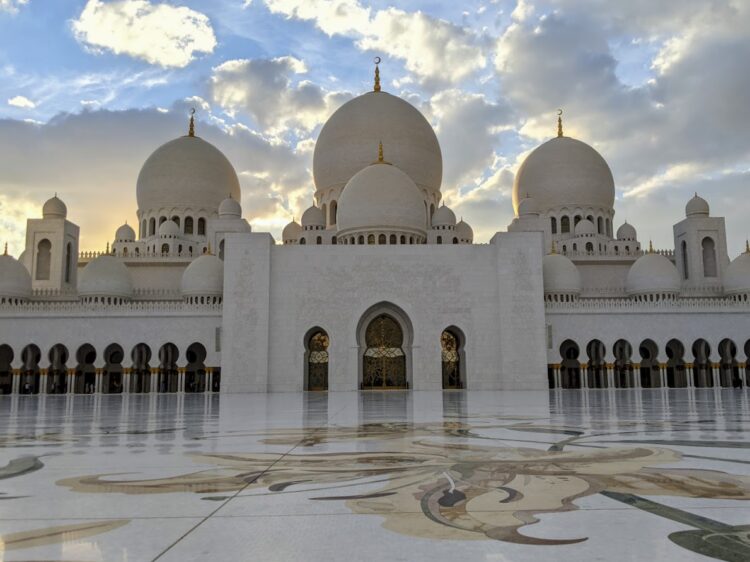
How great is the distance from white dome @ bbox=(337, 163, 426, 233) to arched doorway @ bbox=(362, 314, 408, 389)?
3558 millimetres

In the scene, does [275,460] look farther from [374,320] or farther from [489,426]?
[374,320]

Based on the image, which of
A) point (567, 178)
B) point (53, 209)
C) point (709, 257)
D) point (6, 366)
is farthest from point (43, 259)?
point (709, 257)

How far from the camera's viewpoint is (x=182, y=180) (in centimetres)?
2983

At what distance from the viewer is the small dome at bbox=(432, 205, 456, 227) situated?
2598cm

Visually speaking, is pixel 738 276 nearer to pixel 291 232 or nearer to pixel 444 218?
pixel 444 218

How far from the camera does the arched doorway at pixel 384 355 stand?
2056 cm

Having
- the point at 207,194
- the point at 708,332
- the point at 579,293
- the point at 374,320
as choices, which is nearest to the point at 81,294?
the point at 207,194

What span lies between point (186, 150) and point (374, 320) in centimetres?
1451

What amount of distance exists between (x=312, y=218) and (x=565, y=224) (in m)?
11.5

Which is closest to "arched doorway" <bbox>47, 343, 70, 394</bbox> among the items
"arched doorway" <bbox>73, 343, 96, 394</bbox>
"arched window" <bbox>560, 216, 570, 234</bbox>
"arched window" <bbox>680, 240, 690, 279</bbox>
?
"arched doorway" <bbox>73, 343, 96, 394</bbox>

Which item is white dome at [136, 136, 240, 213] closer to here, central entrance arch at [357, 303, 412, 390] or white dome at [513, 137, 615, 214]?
central entrance arch at [357, 303, 412, 390]

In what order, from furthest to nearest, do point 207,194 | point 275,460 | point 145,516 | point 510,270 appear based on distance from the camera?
1. point 207,194
2. point 510,270
3. point 275,460
4. point 145,516

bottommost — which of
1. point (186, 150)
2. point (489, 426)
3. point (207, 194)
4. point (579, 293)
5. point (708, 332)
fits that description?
point (489, 426)

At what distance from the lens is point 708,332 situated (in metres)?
22.6
